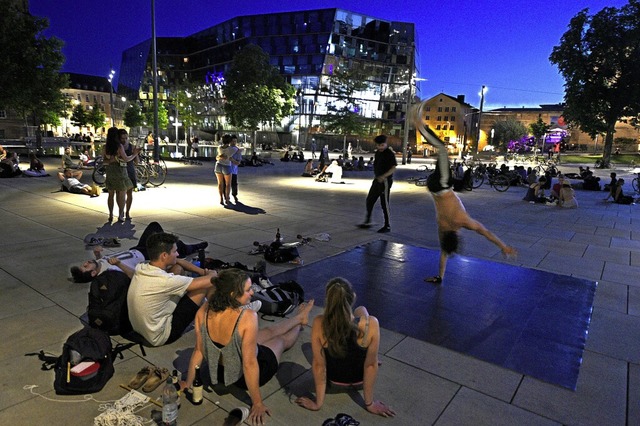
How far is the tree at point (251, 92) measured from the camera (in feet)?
120

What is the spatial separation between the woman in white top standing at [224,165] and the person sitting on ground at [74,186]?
3.97m

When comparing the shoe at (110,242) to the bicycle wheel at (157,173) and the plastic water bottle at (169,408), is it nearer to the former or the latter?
the plastic water bottle at (169,408)

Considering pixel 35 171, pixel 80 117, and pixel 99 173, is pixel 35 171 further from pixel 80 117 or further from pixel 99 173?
pixel 80 117

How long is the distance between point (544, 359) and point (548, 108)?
5608 inches

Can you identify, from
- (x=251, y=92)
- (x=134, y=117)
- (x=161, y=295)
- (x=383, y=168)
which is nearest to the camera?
(x=161, y=295)

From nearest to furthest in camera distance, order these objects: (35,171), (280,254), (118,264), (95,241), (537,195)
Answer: (118,264) < (280,254) < (95,241) < (537,195) < (35,171)

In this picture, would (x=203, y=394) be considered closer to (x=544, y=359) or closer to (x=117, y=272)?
(x=117, y=272)

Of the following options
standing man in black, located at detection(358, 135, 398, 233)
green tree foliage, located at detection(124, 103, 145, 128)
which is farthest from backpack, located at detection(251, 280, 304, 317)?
green tree foliage, located at detection(124, 103, 145, 128)

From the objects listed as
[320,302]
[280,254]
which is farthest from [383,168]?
[320,302]

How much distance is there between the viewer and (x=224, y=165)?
464 inches

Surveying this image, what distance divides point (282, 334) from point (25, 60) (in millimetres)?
28610

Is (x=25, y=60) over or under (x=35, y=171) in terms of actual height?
over

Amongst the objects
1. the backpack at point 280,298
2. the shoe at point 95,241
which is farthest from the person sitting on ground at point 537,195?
the shoe at point 95,241

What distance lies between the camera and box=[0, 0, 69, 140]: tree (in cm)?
2322
